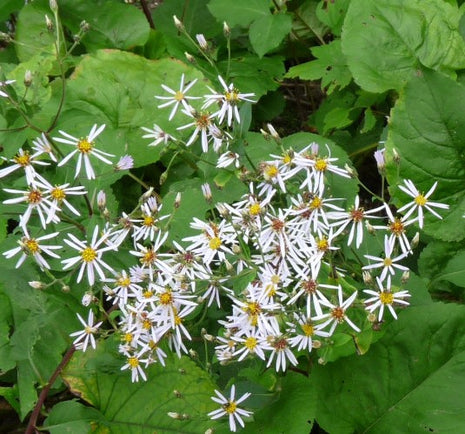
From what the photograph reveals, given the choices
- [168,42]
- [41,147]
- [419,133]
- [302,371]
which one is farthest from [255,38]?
[302,371]

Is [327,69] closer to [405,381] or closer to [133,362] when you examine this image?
[405,381]

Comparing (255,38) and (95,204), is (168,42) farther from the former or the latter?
(95,204)

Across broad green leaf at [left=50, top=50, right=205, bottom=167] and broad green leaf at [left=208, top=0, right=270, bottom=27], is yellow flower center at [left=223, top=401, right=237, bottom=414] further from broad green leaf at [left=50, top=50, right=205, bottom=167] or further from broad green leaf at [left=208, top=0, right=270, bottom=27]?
broad green leaf at [left=208, top=0, right=270, bottom=27]

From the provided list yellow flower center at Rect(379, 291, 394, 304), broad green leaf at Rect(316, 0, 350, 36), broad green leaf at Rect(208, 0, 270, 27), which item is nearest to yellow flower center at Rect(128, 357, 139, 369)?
yellow flower center at Rect(379, 291, 394, 304)

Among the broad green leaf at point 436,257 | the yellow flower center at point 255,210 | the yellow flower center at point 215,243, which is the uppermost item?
the yellow flower center at point 255,210

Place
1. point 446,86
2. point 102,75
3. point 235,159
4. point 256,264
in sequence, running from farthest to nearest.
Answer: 1. point 102,75
2. point 446,86
3. point 235,159
4. point 256,264

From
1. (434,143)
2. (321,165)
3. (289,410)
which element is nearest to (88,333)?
(289,410)

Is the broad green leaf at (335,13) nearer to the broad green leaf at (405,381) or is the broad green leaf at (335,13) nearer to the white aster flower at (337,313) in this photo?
the broad green leaf at (405,381)

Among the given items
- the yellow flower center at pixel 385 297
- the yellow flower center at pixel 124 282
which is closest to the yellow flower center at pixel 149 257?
the yellow flower center at pixel 124 282
